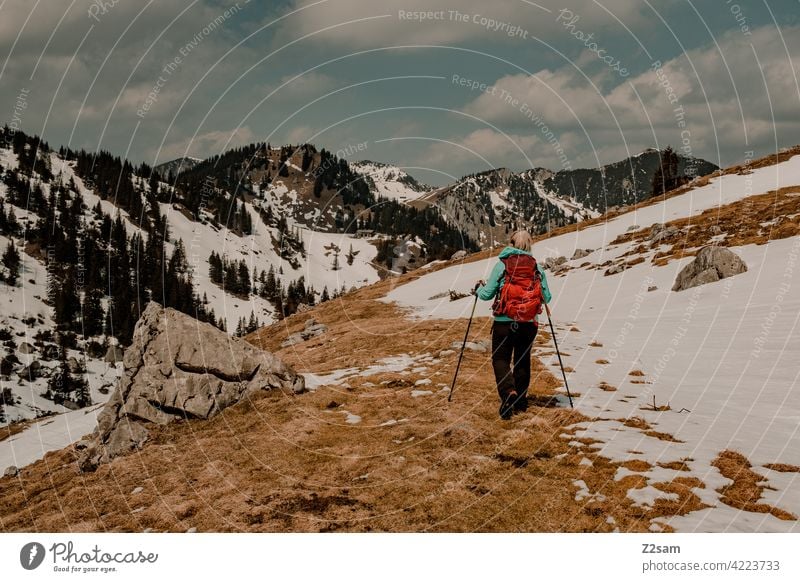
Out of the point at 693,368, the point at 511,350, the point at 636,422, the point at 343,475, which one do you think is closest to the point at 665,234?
the point at 693,368

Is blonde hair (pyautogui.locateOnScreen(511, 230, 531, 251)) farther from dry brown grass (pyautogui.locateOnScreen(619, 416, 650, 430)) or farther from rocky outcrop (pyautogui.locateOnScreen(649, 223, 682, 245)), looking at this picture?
rocky outcrop (pyautogui.locateOnScreen(649, 223, 682, 245))

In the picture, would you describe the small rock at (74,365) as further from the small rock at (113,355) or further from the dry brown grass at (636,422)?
the dry brown grass at (636,422)

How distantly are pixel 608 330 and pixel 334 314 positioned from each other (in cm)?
2805

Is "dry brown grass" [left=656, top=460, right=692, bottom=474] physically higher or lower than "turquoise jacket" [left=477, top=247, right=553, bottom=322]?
lower

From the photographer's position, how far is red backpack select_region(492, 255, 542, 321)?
33.2 ft

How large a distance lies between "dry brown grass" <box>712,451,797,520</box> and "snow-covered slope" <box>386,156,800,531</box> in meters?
0.11

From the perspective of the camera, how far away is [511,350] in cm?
1057

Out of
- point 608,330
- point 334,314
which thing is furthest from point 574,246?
point 608,330

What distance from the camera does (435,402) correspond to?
1239 cm

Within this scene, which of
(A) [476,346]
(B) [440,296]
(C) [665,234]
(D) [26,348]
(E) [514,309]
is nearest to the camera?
(E) [514,309]

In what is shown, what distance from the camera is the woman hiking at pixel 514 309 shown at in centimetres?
1018

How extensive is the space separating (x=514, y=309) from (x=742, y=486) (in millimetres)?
4863
